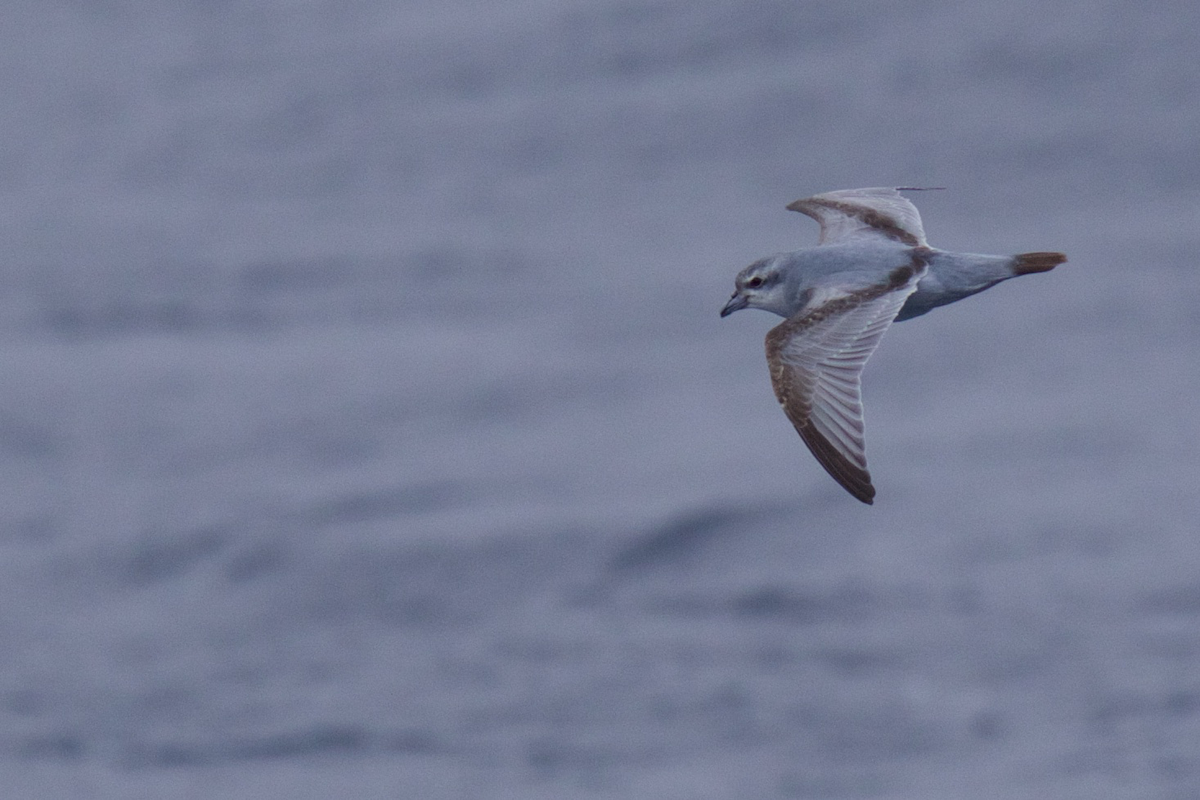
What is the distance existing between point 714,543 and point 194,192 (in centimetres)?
2419

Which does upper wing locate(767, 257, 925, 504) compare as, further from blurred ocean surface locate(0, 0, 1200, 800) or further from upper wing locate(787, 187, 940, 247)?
blurred ocean surface locate(0, 0, 1200, 800)

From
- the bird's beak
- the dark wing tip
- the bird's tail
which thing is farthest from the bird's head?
the bird's tail

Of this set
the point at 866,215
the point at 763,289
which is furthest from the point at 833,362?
the point at 866,215

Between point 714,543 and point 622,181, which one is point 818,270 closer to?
point 714,543

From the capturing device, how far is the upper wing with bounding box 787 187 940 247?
10.5 meters

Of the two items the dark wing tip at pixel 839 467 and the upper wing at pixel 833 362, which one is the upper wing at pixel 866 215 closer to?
the upper wing at pixel 833 362

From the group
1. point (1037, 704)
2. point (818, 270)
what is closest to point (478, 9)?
point (1037, 704)

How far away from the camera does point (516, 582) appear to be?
51.1 meters

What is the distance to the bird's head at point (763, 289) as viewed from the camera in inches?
383

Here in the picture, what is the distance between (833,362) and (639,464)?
41.2 metres

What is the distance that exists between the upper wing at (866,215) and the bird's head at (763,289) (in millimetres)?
877

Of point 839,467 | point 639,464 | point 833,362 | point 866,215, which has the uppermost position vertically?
point 866,215

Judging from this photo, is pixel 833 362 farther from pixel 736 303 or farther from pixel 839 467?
pixel 736 303

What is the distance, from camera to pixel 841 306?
9211mm
